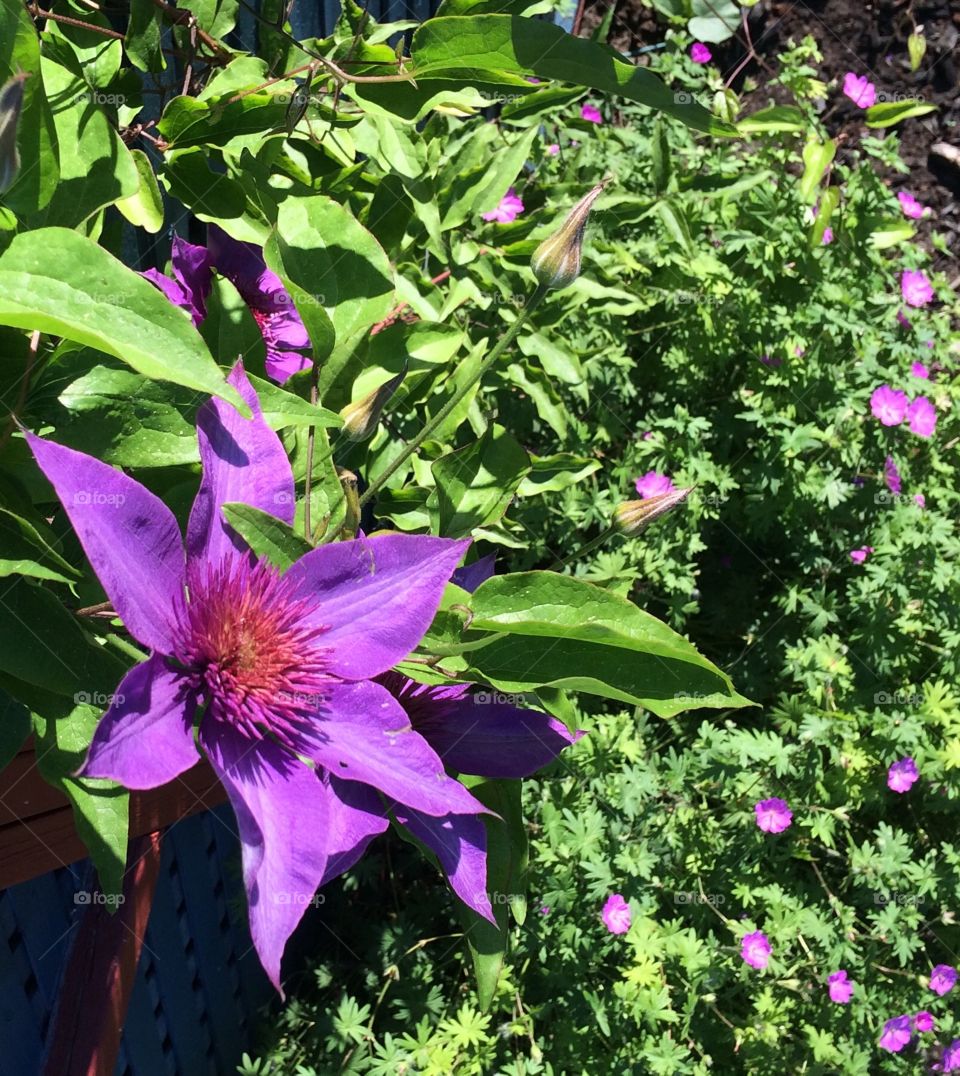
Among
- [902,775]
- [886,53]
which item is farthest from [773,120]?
[886,53]

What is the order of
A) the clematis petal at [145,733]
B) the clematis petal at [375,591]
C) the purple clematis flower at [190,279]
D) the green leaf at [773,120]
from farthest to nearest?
the green leaf at [773,120], the purple clematis flower at [190,279], the clematis petal at [375,591], the clematis petal at [145,733]

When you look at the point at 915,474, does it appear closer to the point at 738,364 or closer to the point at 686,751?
the point at 738,364

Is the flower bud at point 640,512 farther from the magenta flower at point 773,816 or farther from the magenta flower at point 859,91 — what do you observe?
the magenta flower at point 859,91

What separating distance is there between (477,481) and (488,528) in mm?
351

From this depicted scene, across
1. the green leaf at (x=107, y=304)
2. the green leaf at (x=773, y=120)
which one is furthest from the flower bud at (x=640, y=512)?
the green leaf at (x=773, y=120)

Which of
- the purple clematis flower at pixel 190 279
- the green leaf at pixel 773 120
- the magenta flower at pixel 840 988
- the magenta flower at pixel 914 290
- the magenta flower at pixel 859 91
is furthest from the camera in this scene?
the magenta flower at pixel 859 91

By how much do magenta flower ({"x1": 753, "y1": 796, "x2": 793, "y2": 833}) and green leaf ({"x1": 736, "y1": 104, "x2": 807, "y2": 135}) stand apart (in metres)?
1.13

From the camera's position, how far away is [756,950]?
1.66 m

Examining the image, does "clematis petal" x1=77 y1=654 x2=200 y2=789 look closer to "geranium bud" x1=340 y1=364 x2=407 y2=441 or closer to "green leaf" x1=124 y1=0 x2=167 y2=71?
"geranium bud" x1=340 y1=364 x2=407 y2=441

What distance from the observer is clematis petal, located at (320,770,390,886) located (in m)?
0.48

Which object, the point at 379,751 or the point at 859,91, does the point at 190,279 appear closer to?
the point at 379,751

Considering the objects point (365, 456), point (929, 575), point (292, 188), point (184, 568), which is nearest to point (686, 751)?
point (929, 575)

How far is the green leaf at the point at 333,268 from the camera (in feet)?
2.03

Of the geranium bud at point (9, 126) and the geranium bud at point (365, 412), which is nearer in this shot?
the geranium bud at point (9, 126)
